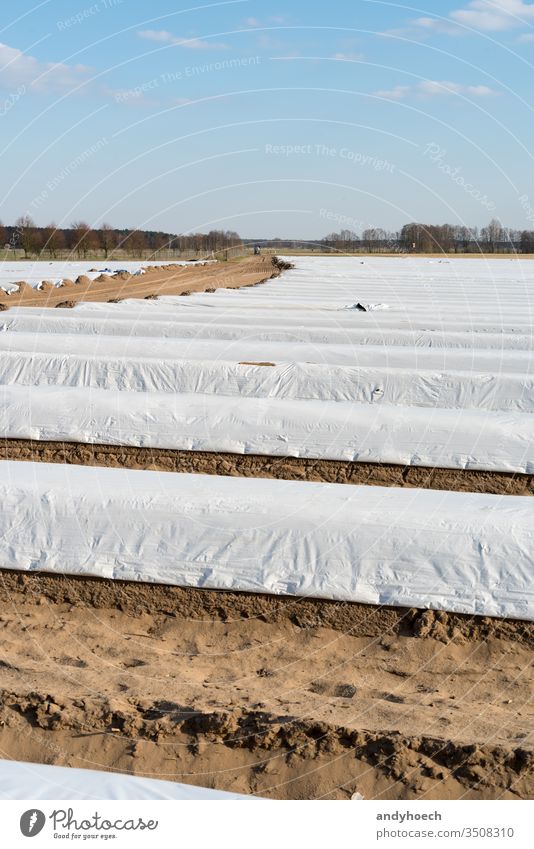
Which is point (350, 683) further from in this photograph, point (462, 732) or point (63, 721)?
point (63, 721)

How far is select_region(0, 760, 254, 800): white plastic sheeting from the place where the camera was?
3238 mm

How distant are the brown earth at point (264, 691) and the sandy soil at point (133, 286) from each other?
12254mm

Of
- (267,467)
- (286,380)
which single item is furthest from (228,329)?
(267,467)

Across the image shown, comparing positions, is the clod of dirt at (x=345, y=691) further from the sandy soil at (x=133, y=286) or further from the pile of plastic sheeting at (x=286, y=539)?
the sandy soil at (x=133, y=286)

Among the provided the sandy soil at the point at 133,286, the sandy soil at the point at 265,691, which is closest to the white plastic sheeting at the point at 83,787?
the sandy soil at the point at 265,691

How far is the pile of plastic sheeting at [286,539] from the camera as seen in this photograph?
555 cm

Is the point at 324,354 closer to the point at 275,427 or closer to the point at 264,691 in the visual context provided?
the point at 275,427

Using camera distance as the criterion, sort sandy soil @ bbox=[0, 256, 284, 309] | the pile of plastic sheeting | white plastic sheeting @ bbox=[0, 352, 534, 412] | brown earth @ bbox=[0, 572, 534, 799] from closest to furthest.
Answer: brown earth @ bbox=[0, 572, 534, 799] < the pile of plastic sheeting < white plastic sheeting @ bbox=[0, 352, 534, 412] < sandy soil @ bbox=[0, 256, 284, 309]

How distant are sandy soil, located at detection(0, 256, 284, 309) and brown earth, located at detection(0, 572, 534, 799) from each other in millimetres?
12254

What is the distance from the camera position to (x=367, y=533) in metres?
5.75

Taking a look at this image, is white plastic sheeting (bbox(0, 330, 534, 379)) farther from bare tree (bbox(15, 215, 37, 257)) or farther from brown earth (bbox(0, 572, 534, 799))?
bare tree (bbox(15, 215, 37, 257))

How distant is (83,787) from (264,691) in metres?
1.91

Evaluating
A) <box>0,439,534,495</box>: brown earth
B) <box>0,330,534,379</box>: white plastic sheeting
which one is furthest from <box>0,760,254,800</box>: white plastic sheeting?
<box>0,330,534,379</box>: white plastic sheeting

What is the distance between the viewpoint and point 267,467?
8.20 metres
